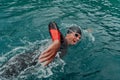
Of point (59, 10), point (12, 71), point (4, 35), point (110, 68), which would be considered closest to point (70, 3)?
point (59, 10)

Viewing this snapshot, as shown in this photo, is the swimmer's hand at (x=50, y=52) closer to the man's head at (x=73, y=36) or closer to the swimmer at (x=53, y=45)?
the swimmer at (x=53, y=45)

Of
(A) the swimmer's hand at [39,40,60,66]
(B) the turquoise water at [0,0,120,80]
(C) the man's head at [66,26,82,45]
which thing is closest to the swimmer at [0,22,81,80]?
(A) the swimmer's hand at [39,40,60,66]

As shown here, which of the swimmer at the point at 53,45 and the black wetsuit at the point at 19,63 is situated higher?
the swimmer at the point at 53,45

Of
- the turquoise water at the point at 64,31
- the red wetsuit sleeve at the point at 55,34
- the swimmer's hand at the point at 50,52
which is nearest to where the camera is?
the swimmer's hand at the point at 50,52

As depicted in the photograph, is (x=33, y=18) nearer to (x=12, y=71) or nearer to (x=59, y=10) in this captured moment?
(x=59, y=10)

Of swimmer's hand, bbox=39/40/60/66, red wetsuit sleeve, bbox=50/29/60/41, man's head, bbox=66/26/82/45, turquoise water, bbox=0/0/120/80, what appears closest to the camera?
swimmer's hand, bbox=39/40/60/66

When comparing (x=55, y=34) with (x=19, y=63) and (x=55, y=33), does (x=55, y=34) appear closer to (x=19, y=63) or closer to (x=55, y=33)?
(x=55, y=33)

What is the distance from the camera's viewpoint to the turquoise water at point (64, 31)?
7578 mm

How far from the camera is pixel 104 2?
43.0 ft

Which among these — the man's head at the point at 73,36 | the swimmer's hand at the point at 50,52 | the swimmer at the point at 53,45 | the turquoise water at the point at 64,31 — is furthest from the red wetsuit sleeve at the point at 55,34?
the man's head at the point at 73,36

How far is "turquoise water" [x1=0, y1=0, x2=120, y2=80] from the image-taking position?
7578mm

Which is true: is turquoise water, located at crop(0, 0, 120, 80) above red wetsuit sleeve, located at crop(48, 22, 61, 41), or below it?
below

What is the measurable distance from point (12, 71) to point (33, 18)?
13.8 feet

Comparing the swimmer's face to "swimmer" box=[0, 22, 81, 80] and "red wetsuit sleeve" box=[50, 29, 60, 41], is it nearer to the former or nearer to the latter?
"swimmer" box=[0, 22, 81, 80]
